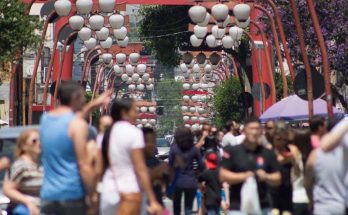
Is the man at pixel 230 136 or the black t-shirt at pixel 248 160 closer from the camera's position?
the black t-shirt at pixel 248 160

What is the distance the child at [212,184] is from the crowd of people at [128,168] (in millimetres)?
4214

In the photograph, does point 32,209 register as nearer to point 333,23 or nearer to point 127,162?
point 127,162

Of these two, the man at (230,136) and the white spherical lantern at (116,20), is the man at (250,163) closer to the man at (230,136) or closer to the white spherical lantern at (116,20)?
the man at (230,136)

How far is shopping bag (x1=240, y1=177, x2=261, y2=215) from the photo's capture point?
13117 mm

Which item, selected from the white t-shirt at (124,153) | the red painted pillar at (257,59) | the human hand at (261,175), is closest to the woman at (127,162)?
the white t-shirt at (124,153)

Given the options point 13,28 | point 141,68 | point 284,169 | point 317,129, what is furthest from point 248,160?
point 141,68

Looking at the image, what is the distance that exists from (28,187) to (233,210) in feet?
6.93

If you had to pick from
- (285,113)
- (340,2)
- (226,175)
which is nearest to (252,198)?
(226,175)

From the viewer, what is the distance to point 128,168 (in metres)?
12.4

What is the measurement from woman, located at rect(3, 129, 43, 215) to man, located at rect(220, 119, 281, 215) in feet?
6.08

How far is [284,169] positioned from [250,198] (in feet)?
7.87

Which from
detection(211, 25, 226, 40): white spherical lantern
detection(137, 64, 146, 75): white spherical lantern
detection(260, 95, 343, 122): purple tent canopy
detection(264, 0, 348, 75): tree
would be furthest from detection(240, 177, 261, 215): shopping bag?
detection(137, 64, 146, 75): white spherical lantern

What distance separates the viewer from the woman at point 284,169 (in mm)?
15430

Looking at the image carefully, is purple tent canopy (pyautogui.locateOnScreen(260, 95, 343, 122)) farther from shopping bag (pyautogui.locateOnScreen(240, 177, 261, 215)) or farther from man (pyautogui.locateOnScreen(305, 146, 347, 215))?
man (pyautogui.locateOnScreen(305, 146, 347, 215))
